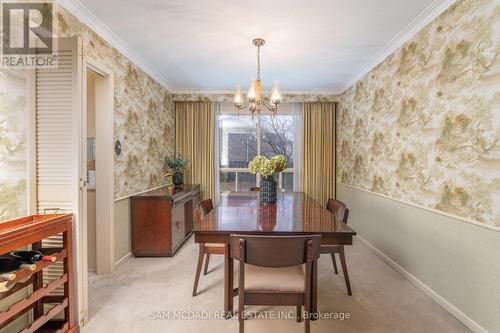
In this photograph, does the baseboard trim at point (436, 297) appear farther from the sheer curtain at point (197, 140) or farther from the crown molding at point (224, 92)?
the sheer curtain at point (197, 140)

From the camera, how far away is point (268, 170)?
239cm

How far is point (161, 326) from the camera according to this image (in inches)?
72.4

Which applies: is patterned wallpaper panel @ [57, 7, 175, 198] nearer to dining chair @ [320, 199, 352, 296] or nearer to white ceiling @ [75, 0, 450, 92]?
white ceiling @ [75, 0, 450, 92]

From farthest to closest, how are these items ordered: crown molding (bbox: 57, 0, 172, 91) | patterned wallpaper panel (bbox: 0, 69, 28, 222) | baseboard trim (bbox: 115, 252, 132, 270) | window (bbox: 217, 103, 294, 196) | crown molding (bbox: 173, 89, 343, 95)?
window (bbox: 217, 103, 294, 196)
crown molding (bbox: 173, 89, 343, 95)
baseboard trim (bbox: 115, 252, 132, 270)
crown molding (bbox: 57, 0, 172, 91)
patterned wallpaper panel (bbox: 0, 69, 28, 222)

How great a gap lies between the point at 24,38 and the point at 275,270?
2370mm

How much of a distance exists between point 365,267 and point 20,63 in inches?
142

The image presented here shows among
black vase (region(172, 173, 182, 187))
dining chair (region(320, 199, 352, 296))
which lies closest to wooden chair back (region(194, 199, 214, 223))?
dining chair (region(320, 199, 352, 296))

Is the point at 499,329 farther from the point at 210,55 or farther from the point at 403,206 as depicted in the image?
the point at 210,55

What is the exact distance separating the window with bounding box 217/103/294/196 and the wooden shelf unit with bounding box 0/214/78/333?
335cm

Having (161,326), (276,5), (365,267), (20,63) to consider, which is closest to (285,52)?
(276,5)

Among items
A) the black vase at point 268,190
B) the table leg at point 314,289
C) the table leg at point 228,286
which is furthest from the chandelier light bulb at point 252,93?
the table leg at point 314,289

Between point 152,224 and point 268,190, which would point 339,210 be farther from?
point 152,224

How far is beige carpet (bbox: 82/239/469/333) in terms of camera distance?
1826 millimetres

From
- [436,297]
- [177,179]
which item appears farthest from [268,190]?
[177,179]
